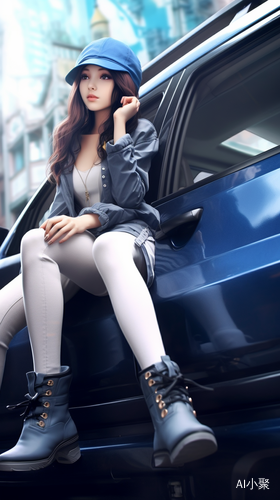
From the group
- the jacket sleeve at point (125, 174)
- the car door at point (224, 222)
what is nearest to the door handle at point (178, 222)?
the car door at point (224, 222)

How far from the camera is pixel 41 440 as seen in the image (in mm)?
1227

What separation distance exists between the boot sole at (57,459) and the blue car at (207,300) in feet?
0.19

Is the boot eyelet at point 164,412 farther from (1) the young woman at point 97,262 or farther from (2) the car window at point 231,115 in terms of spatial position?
(2) the car window at point 231,115

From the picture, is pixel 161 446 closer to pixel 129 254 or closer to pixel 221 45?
pixel 129 254

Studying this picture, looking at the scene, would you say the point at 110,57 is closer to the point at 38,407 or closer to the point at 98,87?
the point at 98,87

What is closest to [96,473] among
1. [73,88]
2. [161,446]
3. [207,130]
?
[161,446]

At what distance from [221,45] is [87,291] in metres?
0.90

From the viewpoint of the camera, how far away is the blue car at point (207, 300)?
1.10 meters

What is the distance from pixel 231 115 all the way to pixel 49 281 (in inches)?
30.5

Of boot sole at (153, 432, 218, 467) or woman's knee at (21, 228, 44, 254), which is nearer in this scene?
boot sole at (153, 432, 218, 467)

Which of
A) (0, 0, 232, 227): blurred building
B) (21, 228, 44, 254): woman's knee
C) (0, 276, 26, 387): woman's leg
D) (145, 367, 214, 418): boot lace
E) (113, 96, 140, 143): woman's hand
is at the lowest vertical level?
(145, 367, 214, 418): boot lace

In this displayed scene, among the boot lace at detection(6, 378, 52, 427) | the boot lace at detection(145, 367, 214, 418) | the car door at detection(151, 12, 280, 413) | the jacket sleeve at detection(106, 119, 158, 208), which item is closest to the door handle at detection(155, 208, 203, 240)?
the car door at detection(151, 12, 280, 413)

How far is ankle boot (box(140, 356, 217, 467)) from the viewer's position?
3.22ft

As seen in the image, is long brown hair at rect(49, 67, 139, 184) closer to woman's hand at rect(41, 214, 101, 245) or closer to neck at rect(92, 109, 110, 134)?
neck at rect(92, 109, 110, 134)
